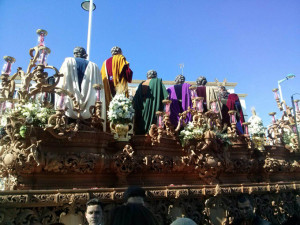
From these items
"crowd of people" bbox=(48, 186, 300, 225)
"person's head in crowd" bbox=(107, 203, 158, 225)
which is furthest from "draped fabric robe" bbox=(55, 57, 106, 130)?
"person's head in crowd" bbox=(107, 203, 158, 225)

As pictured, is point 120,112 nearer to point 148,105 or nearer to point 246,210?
point 148,105

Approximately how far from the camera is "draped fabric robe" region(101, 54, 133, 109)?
9.82m

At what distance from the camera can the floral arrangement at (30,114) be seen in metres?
6.25

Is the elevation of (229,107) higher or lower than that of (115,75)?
lower

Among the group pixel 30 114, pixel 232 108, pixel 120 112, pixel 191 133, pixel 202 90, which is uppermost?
pixel 202 90

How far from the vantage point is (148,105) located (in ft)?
32.1

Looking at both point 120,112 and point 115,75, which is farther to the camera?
point 115,75

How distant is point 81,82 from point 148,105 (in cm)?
257

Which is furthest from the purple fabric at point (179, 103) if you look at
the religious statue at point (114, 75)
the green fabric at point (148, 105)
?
the religious statue at point (114, 75)

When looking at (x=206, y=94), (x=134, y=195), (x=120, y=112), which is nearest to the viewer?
(x=134, y=195)

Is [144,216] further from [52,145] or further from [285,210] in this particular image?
[285,210]

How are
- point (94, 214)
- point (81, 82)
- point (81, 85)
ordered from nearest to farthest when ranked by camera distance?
point (94, 214) < point (81, 85) < point (81, 82)

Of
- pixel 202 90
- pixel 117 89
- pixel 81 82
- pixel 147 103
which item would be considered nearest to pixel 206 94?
pixel 202 90

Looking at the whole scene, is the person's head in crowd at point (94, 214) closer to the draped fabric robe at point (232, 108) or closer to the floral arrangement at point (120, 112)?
the floral arrangement at point (120, 112)
